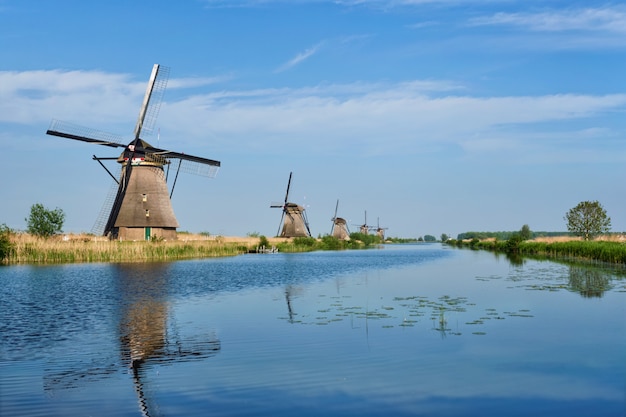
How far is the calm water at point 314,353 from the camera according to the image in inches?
294

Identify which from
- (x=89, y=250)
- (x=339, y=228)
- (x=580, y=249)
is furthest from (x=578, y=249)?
(x=339, y=228)

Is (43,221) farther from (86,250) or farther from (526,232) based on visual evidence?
(526,232)

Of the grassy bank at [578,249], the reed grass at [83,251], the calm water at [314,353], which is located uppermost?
the reed grass at [83,251]

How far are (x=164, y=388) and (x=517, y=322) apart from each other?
898 centimetres

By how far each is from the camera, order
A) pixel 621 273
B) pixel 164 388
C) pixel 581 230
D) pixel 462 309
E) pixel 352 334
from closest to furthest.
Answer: pixel 164 388 < pixel 352 334 < pixel 462 309 < pixel 621 273 < pixel 581 230

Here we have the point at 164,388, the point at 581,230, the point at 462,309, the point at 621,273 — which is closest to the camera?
the point at 164,388

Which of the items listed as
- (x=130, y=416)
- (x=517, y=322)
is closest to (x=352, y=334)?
(x=517, y=322)

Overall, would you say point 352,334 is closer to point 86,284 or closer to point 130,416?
point 130,416

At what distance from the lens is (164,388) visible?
824cm

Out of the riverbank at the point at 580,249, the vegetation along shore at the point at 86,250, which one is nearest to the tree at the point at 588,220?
the riverbank at the point at 580,249

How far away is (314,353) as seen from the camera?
34.6ft

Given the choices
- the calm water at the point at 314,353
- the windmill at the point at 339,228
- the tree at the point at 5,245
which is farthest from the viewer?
the windmill at the point at 339,228

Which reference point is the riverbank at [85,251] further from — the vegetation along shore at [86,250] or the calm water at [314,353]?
the calm water at [314,353]

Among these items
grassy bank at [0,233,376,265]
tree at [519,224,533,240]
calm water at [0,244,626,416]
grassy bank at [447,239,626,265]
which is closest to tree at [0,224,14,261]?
grassy bank at [0,233,376,265]
